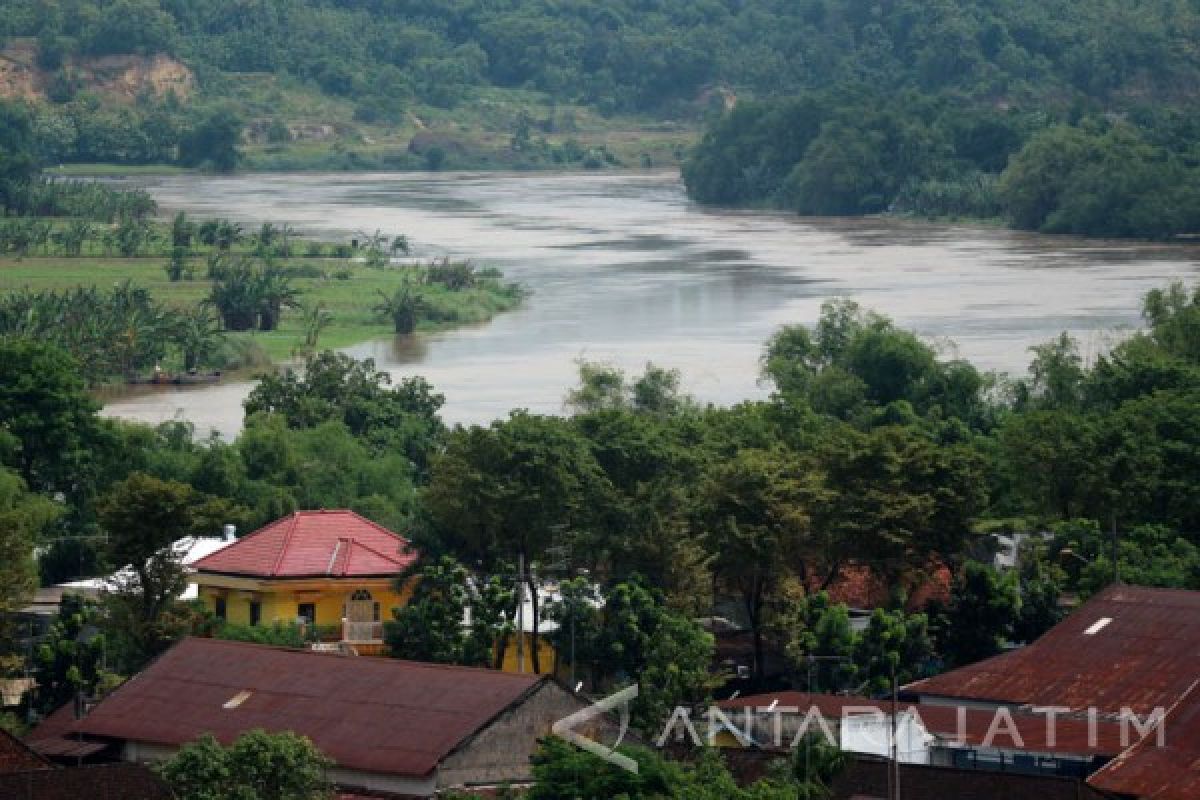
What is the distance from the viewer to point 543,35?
470 feet

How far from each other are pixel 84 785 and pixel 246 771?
4.83 ft

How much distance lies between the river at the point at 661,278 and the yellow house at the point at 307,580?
16.3 metres

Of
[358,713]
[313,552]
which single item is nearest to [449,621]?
[313,552]

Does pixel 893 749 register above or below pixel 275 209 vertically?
above

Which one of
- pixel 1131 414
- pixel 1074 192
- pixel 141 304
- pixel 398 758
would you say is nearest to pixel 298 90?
pixel 1074 192

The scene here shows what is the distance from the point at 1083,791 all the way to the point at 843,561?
10.2m

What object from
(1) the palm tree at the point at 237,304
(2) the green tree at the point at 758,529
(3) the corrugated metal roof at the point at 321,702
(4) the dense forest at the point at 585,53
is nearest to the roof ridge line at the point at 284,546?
(2) the green tree at the point at 758,529

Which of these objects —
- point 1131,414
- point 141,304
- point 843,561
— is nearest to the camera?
point 843,561

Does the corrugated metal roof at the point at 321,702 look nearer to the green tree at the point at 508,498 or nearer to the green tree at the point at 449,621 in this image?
the green tree at the point at 449,621

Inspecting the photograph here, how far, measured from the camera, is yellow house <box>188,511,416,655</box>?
30703 millimetres

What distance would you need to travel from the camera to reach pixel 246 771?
21.3m

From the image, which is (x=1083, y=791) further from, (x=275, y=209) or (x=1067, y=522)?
(x=275, y=209)

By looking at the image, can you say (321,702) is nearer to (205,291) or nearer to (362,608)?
(362,608)

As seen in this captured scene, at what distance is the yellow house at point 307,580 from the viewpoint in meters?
30.7
